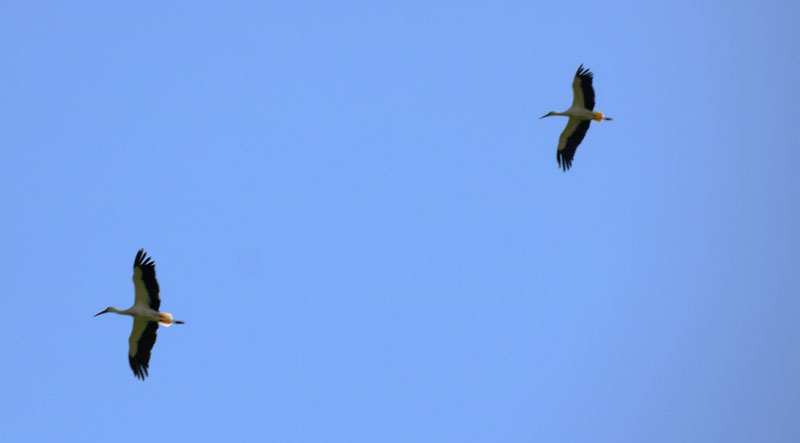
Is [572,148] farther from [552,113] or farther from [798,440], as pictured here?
[798,440]

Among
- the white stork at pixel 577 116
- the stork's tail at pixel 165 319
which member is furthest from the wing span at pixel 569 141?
the stork's tail at pixel 165 319

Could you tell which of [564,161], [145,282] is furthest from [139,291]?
[564,161]

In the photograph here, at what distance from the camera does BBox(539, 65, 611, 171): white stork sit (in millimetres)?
28188

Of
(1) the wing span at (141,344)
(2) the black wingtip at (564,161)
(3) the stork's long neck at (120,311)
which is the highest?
(2) the black wingtip at (564,161)

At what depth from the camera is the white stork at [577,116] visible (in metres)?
28.2

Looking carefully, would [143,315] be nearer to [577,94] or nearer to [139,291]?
[139,291]

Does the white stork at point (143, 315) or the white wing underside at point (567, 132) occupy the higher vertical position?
the white wing underside at point (567, 132)

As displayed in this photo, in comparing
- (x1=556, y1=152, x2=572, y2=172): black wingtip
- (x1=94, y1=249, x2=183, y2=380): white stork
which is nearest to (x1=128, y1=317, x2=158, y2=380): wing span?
(x1=94, y1=249, x2=183, y2=380): white stork

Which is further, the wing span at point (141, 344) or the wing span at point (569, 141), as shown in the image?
the wing span at point (569, 141)

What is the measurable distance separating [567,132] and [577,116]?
0.58 metres

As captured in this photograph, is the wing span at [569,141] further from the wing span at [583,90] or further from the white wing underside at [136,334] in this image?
the white wing underside at [136,334]

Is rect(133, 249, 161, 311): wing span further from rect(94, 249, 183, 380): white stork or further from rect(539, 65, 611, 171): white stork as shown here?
rect(539, 65, 611, 171): white stork

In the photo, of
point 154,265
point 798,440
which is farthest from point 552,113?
point 798,440

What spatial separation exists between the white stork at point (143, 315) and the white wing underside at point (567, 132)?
10557mm
